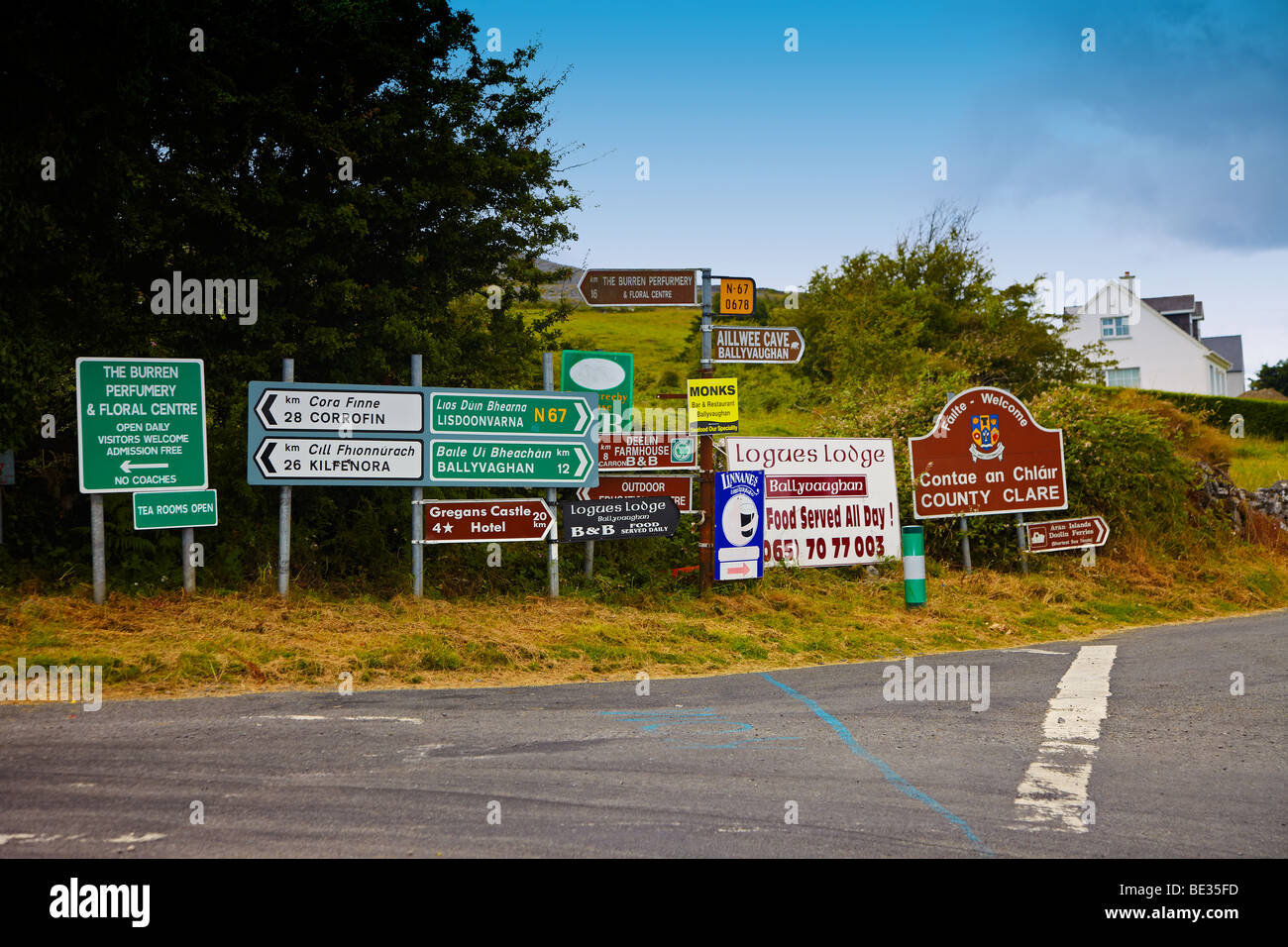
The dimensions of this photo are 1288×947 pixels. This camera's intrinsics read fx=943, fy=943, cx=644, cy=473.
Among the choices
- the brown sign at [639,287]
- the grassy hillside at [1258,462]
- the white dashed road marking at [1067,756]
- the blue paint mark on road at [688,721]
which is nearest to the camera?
the white dashed road marking at [1067,756]

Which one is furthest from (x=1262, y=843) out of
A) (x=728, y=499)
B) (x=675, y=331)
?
(x=675, y=331)

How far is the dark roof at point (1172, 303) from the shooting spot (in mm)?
53769

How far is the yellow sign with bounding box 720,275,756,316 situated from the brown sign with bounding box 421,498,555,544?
3394 millimetres

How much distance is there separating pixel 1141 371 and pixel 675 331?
97.6ft

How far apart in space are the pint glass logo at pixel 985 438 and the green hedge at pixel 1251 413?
914 inches

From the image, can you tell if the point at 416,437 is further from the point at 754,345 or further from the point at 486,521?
the point at 754,345

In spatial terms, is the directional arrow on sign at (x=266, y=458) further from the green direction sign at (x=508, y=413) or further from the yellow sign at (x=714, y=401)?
the yellow sign at (x=714, y=401)

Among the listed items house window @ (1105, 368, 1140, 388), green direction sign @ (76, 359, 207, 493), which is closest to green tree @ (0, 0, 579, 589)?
green direction sign @ (76, 359, 207, 493)

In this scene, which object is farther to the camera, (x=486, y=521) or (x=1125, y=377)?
(x=1125, y=377)

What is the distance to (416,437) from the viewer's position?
11.1 meters

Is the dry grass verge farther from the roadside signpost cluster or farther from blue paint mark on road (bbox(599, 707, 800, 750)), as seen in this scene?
blue paint mark on road (bbox(599, 707, 800, 750))

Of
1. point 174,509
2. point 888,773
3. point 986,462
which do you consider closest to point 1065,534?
point 986,462

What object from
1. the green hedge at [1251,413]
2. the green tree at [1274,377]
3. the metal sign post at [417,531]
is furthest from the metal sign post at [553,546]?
the green tree at [1274,377]

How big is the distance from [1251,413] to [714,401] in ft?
106
